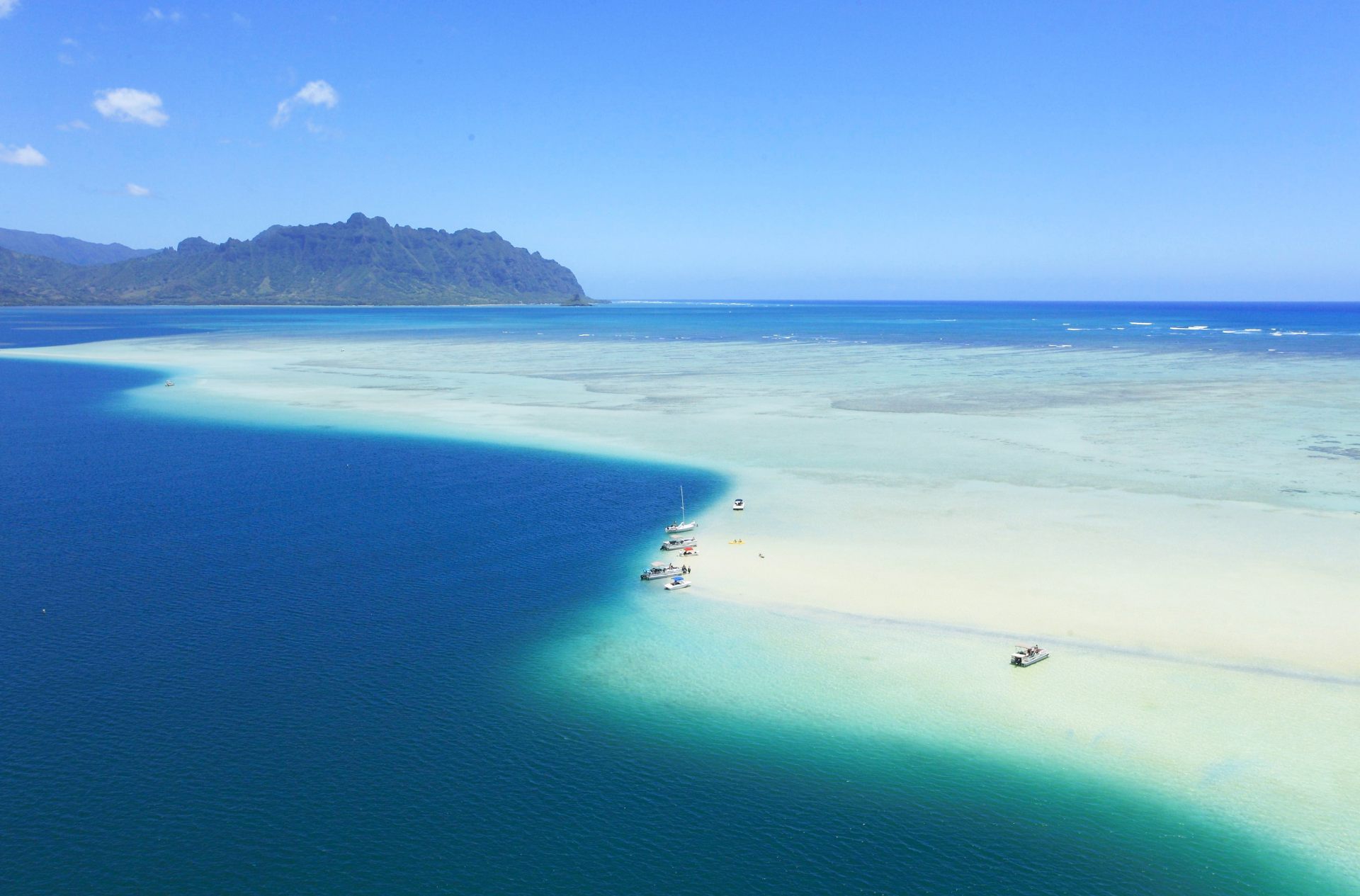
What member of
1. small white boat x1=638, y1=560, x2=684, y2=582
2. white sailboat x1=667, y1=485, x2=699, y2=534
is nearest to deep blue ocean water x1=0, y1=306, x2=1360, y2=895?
small white boat x1=638, y1=560, x2=684, y2=582

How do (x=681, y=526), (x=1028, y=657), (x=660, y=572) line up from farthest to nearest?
(x=681, y=526) < (x=660, y=572) < (x=1028, y=657)

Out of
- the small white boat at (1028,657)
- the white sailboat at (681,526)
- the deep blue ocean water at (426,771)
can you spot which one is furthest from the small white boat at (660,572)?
the small white boat at (1028,657)

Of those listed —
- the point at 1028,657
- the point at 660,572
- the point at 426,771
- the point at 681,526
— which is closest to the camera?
the point at 426,771

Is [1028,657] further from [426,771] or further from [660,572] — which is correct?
[426,771]

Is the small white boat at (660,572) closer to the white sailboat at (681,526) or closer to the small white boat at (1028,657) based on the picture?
the white sailboat at (681,526)

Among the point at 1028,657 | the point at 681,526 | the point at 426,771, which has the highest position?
the point at 681,526

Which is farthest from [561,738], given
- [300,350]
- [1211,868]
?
[300,350]

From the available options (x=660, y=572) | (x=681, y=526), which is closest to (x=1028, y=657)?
(x=660, y=572)
